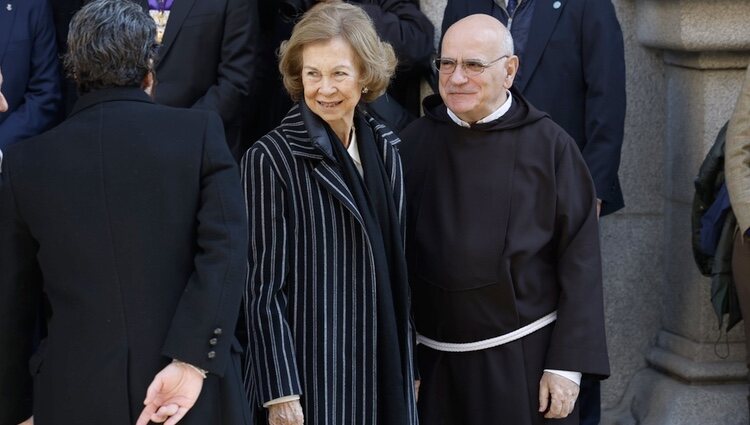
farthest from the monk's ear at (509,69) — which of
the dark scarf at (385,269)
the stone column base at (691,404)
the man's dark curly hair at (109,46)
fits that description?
the stone column base at (691,404)

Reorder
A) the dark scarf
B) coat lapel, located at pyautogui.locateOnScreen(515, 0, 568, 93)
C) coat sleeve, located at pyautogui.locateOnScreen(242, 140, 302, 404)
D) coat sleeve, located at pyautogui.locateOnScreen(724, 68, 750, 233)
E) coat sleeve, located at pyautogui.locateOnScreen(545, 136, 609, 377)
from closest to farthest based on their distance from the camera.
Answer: coat sleeve, located at pyautogui.locateOnScreen(242, 140, 302, 404), the dark scarf, coat sleeve, located at pyautogui.locateOnScreen(545, 136, 609, 377), coat sleeve, located at pyautogui.locateOnScreen(724, 68, 750, 233), coat lapel, located at pyautogui.locateOnScreen(515, 0, 568, 93)

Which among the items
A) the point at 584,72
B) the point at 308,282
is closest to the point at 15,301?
the point at 308,282

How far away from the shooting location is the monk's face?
15.0 feet

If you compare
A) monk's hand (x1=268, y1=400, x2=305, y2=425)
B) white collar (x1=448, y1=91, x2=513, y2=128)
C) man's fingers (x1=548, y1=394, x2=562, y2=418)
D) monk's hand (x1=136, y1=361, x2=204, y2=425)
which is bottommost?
man's fingers (x1=548, y1=394, x2=562, y2=418)

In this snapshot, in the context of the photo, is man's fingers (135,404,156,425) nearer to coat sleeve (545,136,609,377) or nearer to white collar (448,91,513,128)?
coat sleeve (545,136,609,377)

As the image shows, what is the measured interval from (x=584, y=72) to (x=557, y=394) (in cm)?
157

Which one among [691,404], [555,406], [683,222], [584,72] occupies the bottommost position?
[691,404]

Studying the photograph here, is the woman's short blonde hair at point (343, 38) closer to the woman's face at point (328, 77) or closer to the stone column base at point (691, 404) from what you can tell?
the woman's face at point (328, 77)

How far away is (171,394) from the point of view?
3650 mm

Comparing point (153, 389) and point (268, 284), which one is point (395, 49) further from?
point (153, 389)

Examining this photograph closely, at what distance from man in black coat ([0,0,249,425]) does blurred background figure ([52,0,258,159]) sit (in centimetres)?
182

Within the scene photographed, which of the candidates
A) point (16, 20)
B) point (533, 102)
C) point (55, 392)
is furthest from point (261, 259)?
point (16, 20)

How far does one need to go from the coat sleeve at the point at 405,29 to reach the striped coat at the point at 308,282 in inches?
58.6

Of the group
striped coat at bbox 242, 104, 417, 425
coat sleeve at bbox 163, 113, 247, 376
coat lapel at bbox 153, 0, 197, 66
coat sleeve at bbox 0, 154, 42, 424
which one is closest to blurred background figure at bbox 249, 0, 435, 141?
coat lapel at bbox 153, 0, 197, 66
